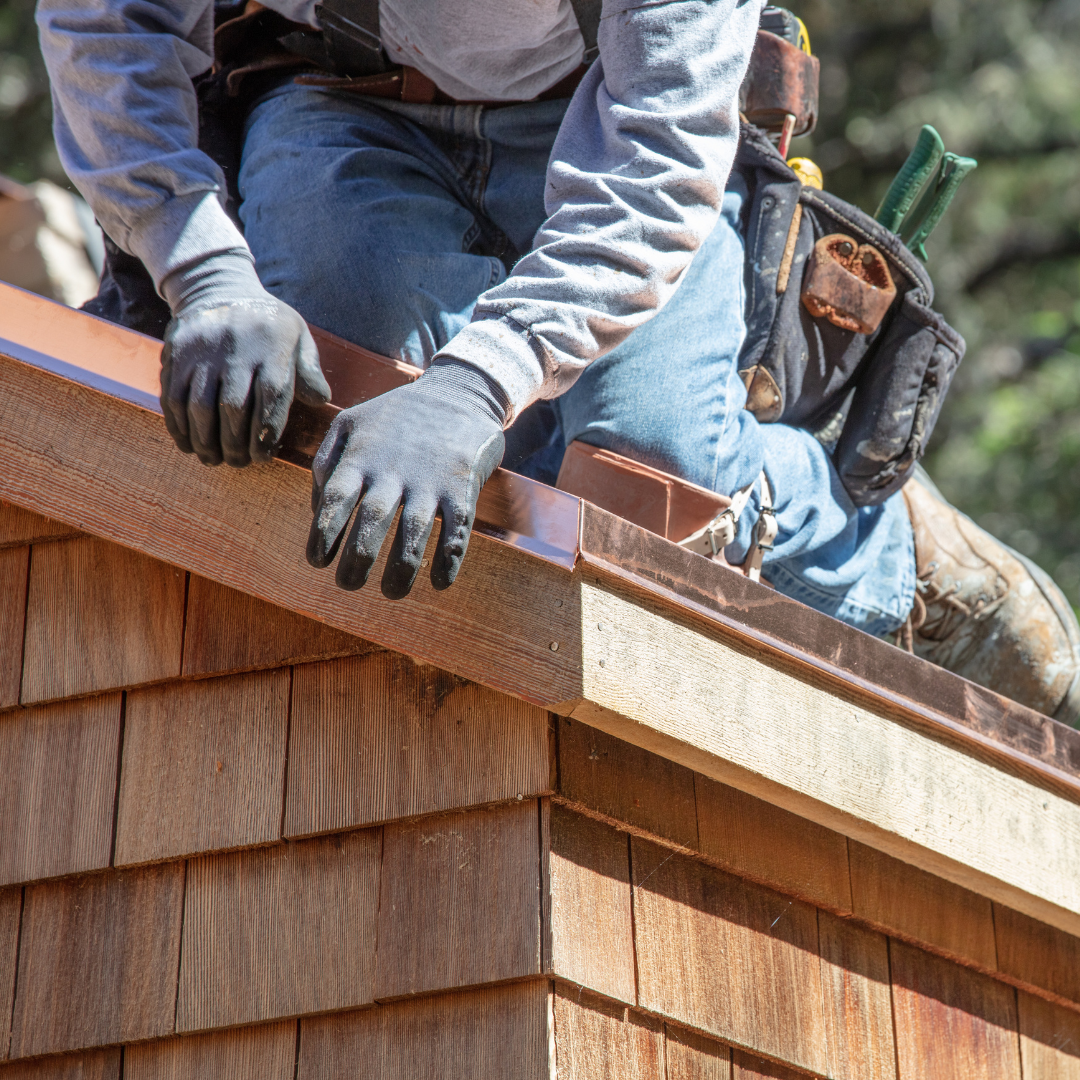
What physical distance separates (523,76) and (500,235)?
0.20m

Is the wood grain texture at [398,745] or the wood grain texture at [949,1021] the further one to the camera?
the wood grain texture at [949,1021]

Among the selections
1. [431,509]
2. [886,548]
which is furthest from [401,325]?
[886,548]

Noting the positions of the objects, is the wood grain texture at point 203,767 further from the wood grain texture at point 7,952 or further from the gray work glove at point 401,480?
the gray work glove at point 401,480

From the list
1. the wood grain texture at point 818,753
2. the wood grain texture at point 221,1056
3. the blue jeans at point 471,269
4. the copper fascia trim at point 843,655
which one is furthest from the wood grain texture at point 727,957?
the blue jeans at point 471,269

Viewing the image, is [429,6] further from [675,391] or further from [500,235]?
[675,391]

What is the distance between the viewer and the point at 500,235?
1.81 metres

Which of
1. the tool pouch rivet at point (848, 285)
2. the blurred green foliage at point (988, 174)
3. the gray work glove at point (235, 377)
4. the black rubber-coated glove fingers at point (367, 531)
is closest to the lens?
the black rubber-coated glove fingers at point (367, 531)

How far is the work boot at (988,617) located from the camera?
2189 mm

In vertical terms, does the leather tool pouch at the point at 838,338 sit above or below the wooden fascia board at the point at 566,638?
above

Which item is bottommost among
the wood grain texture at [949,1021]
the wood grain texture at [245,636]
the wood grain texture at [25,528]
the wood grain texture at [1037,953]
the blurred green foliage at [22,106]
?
the wood grain texture at [949,1021]

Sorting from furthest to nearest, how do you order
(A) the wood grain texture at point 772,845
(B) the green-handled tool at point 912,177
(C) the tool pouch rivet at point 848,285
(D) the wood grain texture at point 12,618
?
(B) the green-handled tool at point 912,177 → (C) the tool pouch rivet at point 848,285 → (D) the wood grain texture at point 12,618 → (A) the wood grain texture at point 772,845

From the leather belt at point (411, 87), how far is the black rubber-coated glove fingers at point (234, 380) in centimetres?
54

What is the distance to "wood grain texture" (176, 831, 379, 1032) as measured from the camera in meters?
1.36

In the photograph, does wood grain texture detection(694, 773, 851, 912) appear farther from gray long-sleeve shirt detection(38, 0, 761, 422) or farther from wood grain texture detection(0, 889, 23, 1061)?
wood grain texture detection(0, 889, 23, 1061)
